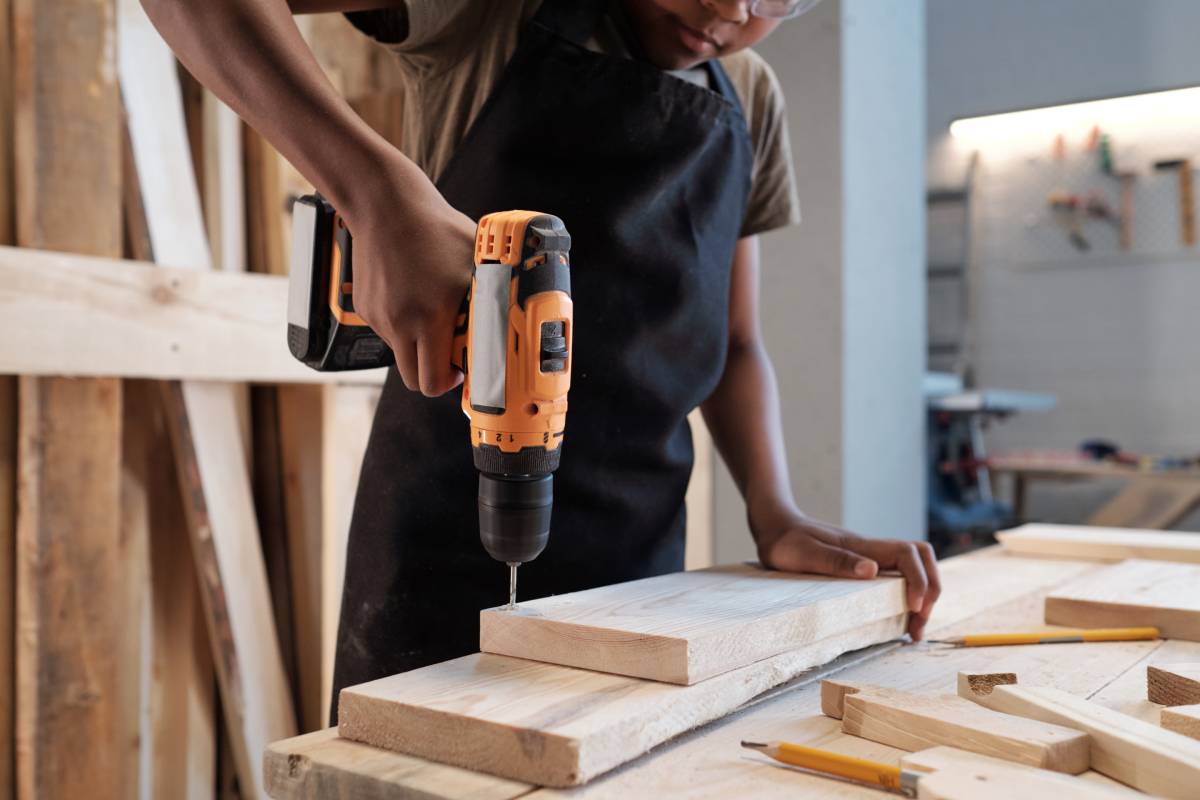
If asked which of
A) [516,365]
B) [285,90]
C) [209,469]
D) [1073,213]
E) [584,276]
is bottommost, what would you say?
[209,469]

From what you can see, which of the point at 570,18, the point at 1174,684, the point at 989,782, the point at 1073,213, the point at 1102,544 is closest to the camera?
the point at 989,782

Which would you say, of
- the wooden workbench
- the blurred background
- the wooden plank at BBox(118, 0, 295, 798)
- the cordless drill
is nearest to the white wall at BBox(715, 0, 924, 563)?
the blurred background

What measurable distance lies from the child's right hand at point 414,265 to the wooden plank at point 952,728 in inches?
17.6

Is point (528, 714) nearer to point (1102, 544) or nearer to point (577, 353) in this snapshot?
point (577, 353)

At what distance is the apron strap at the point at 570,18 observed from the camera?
1194 millimetres

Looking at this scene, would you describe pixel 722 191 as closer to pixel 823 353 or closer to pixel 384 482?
pixel 384 482

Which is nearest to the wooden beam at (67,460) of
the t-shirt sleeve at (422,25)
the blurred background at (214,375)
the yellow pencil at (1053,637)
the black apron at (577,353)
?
the blurred background at (214,375)

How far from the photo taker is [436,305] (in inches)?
34.9

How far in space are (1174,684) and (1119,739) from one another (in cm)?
21

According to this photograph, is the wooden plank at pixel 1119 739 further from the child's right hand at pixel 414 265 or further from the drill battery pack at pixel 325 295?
the drill battery pack at pixel 325 295

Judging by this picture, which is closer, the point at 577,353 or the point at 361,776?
the point at 361,776

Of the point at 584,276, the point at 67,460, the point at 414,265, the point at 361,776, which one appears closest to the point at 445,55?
the point at 584,276

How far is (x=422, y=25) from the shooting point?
108 centimetres

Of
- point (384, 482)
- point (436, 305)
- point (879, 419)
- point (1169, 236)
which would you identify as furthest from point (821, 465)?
point (1169, 236)
